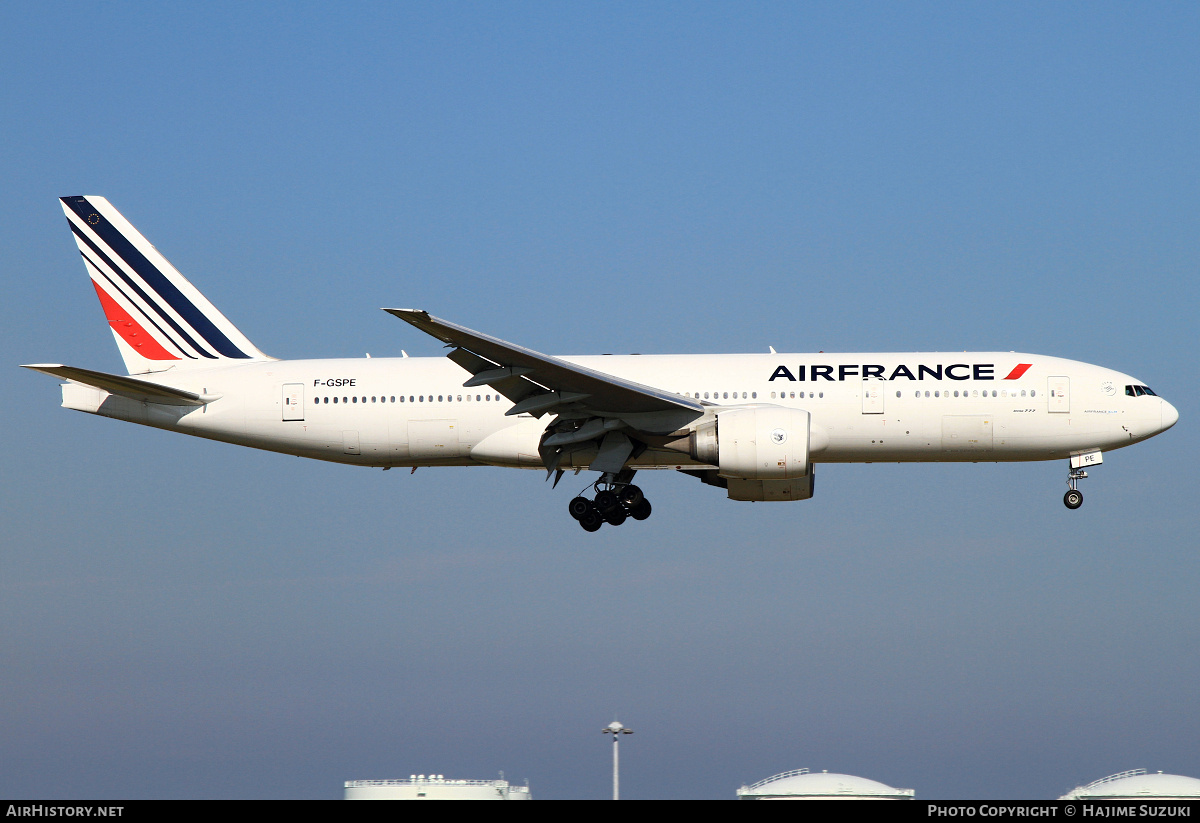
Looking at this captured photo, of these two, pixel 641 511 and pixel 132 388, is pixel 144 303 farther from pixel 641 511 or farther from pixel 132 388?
pixel 641 511

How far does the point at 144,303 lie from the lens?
36656 mm

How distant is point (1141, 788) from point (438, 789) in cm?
2320

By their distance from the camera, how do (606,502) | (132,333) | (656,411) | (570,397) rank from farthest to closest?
1. (132,333)
2. (606,502)
3. (656,411)
4. (570,397)

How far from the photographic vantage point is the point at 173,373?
3550cm

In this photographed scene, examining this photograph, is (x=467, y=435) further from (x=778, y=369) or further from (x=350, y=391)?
(x=778, y=369)

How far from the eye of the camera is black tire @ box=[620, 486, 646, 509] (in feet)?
107

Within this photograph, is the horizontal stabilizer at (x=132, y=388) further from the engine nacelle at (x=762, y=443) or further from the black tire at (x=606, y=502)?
the engine nacelle at (x=762, y=443)

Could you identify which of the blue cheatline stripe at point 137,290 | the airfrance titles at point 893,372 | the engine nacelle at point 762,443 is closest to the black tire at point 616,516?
the engine nacelle at point 762,443

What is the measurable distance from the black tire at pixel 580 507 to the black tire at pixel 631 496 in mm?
873

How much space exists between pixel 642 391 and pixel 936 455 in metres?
7.79

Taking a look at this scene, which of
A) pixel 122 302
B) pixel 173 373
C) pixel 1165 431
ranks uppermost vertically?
pixel 122 302

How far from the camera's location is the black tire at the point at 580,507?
32625mm

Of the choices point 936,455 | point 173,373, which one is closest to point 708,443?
point 936,455

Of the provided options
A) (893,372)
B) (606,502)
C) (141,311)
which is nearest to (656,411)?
(606,502)
